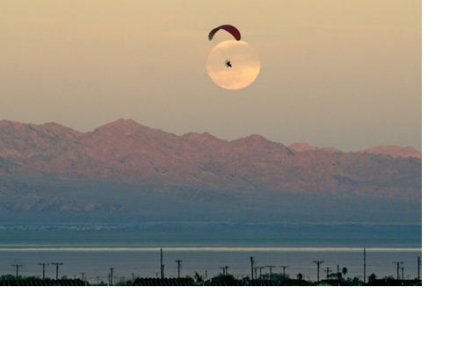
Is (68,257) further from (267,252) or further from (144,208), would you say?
(267,252)

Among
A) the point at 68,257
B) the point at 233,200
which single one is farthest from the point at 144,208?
the point at 233,200

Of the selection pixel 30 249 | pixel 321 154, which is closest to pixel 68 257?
pixel 30 249
